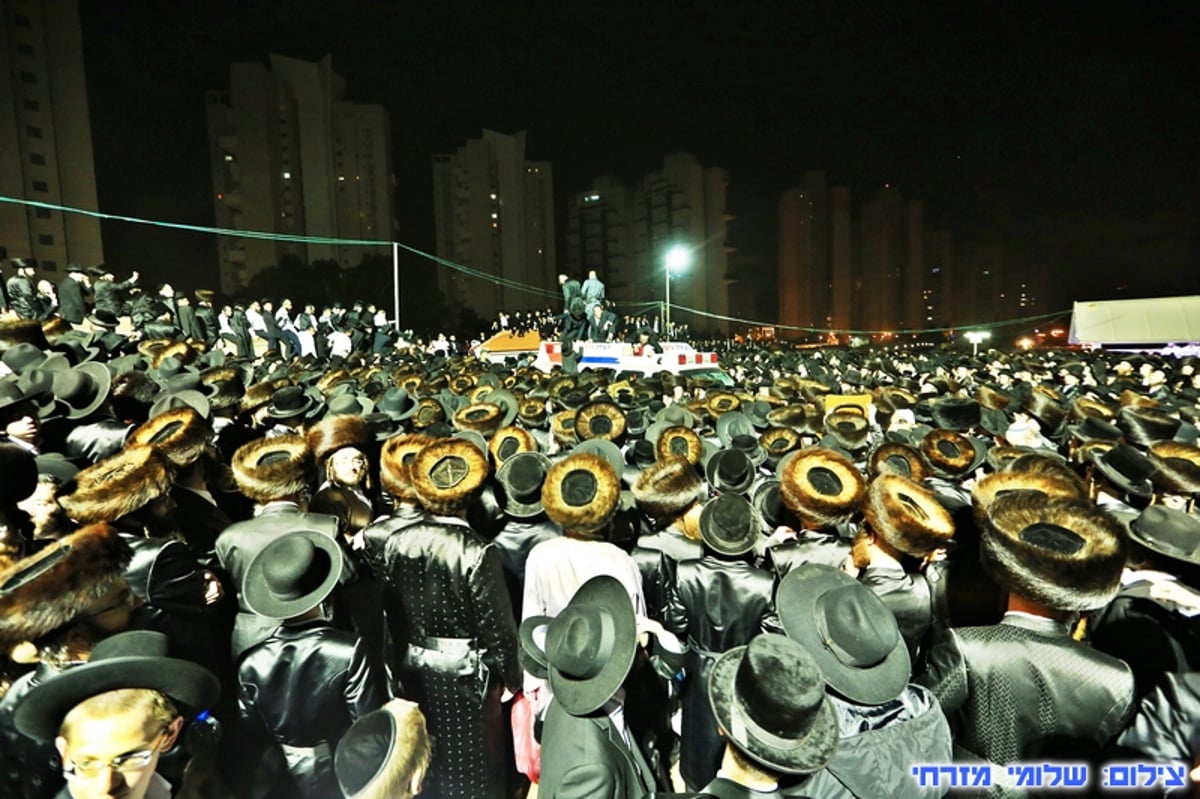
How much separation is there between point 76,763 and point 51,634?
20.5 inches

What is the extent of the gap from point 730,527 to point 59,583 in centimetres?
262

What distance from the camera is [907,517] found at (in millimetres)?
2727

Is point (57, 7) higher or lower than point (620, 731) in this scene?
higher

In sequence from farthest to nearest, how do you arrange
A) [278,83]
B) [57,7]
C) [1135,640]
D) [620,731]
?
1. [278,83]
2. [57,7]
3. [1135,640]
4. [620,731]

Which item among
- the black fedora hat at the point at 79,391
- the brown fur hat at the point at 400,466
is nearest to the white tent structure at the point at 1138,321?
the brown fur hat at the point at 400,466

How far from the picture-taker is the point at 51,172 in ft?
122

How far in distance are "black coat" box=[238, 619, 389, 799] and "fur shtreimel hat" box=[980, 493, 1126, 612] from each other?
2.52 m

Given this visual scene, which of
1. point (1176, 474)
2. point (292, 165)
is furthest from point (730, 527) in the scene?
point (292, 165)

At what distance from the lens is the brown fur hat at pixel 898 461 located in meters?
4.14

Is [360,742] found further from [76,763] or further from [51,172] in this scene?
[51,172]

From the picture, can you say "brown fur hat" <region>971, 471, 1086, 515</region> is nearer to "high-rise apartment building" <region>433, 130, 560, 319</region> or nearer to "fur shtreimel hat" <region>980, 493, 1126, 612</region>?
"fur shtreimel hat" <region>980, 493, 1126, 612</region>

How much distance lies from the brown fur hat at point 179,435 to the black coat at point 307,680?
154 centimetres

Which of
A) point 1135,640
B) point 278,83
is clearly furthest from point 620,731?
point 278,83

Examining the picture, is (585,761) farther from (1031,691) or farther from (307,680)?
(1031,691)
